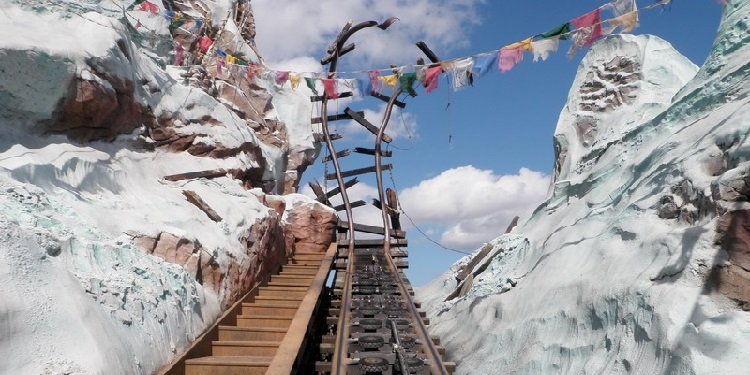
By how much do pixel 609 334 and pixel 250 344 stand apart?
3242 mm

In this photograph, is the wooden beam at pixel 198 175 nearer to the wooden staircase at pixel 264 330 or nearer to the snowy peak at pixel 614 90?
the wooden staircase at pixel 264 330

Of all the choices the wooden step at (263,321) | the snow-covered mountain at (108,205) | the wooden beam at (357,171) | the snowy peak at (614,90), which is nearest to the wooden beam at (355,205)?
the wooden beam at (357,171)

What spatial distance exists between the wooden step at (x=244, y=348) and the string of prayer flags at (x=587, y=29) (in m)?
5.94

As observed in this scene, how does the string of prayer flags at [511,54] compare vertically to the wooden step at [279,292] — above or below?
above

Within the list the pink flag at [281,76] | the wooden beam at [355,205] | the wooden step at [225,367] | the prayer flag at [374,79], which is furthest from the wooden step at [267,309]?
the pink flag at [281,76]

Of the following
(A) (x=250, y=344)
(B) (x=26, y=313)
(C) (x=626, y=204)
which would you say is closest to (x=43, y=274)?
(B) (x=26, y=313)

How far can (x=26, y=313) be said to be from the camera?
2.89m

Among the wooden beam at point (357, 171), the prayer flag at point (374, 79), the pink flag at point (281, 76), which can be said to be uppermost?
the pink flag at point (281, 76)

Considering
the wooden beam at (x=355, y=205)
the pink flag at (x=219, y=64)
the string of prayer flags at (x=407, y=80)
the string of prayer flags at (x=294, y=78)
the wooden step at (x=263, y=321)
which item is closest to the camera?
the wooden step at (x=263, y=321)

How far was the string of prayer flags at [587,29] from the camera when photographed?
23.9 ft

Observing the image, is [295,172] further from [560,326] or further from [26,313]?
[26,313]

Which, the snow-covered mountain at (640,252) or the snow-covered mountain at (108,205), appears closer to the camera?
the snow-covered mountain at (108,205)

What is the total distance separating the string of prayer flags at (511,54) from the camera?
8266 mm

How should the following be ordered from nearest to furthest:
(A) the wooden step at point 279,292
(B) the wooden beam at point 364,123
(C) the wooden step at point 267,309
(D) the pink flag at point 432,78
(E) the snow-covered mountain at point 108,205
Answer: (E) the snow-covered mountain at point 108,205
(C) the wooden step at point 267,309
(A) the wooden step at point 279,292
(D) the pink flag at point 432,78
(B) the wooden beam at point 364,123
